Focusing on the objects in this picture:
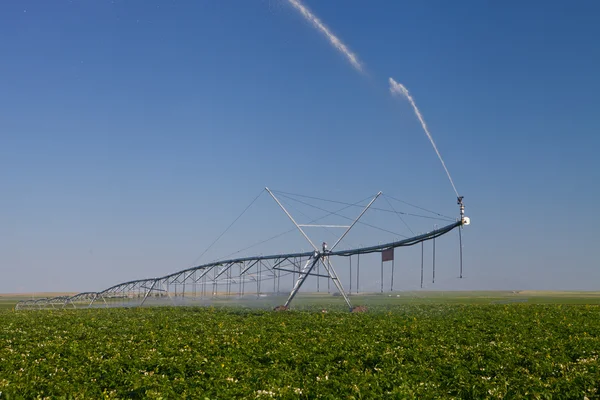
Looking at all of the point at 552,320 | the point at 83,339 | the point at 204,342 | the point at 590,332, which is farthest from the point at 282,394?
the point at 552,320

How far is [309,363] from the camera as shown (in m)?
25.7

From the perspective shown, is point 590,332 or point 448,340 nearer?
point 448,340

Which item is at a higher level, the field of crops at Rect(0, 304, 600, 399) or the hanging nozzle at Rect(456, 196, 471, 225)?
the hanging nozzle at Rect(456, 196, 471, 225)

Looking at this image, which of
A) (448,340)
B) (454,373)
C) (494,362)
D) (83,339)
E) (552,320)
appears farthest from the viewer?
(552,320)

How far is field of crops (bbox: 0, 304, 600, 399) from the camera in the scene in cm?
2028

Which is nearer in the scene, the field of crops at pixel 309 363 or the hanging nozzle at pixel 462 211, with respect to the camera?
the field of crops at pixel 309 363

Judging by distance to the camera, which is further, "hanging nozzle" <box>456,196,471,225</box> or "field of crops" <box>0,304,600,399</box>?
"hanging nozzle" <box>456,196,471,225</box>

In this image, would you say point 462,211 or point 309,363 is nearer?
point 309,363

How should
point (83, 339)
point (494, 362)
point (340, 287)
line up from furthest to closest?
point (340, 287) < point (83, 339) < point (494, 362)

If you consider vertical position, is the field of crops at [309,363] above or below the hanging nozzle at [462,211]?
below

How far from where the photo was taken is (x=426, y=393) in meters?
19.7

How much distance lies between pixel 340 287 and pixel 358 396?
4350cm

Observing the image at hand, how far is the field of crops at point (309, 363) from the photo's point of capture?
66.5ft

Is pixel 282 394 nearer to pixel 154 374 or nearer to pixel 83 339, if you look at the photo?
pixel 154 374
